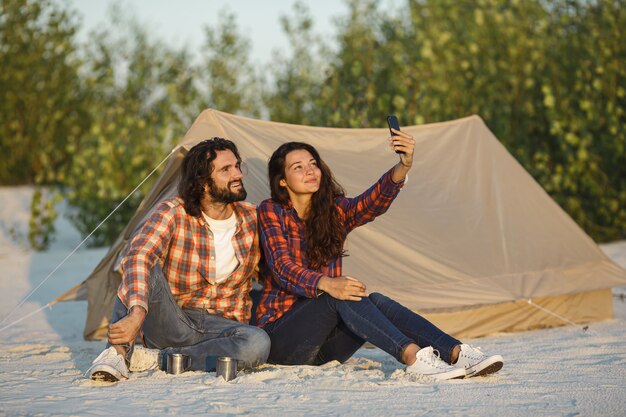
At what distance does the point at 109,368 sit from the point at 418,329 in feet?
4.13

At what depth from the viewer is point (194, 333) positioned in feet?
12.7

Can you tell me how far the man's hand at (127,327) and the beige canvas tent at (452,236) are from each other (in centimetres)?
136

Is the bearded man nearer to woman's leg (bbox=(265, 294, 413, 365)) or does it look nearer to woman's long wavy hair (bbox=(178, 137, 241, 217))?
woman's long wavy hair (bbox=(178, 137, 241, 217))

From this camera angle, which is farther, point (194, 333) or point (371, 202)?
point (371, 202)

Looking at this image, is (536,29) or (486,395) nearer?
(486,395)

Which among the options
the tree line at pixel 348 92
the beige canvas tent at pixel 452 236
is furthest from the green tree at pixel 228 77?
the beige canvas tent at pixel 452 236

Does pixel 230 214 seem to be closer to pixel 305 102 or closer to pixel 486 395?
pixel 486 395

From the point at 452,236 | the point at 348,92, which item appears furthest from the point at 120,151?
the point at 452,236

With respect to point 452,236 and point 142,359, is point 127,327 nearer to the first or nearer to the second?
point 142,359

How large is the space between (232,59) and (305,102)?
1457 mm

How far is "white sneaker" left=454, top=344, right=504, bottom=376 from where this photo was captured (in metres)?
3.53

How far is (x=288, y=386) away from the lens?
3.54 m

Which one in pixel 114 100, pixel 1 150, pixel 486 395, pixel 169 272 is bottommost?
pixel 486 395

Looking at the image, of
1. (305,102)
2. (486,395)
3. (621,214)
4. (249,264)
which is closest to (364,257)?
(249,264)
